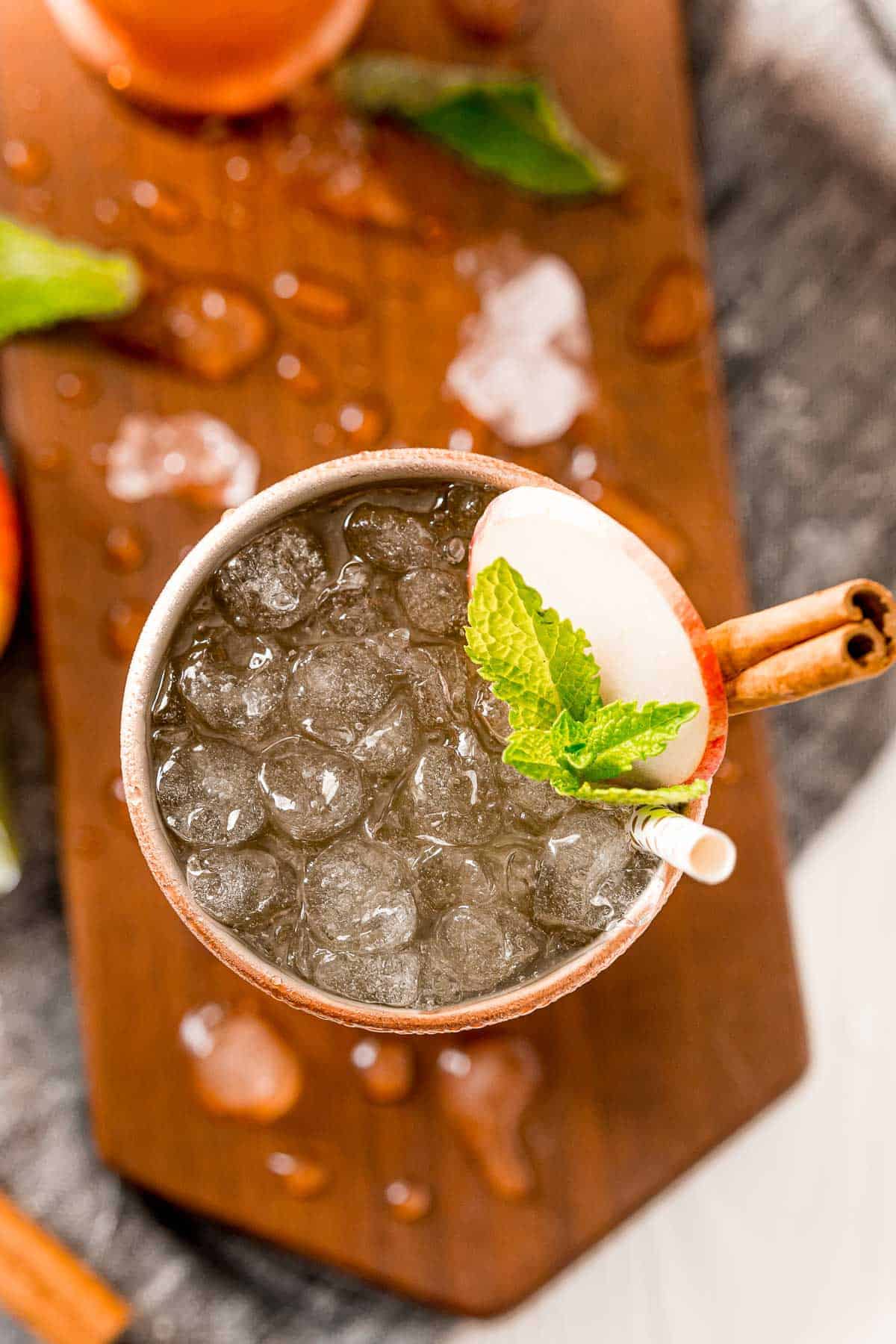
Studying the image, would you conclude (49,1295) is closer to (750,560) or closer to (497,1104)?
(497,1104)


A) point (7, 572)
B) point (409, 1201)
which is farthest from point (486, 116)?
point (409, 1201)

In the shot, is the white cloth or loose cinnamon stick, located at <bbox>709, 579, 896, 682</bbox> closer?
loose cinnamon stick, located at <bbox>709, 579, 896, 682</bbox>

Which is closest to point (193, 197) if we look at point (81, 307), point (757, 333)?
point (81, 307)

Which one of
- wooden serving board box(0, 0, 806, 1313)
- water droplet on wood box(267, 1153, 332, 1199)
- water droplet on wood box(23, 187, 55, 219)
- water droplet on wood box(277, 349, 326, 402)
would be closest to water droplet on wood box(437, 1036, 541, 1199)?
wooden serving board box(0, 0, 806, 1313)

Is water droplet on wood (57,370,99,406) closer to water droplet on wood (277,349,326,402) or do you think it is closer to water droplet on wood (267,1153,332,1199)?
water droplet on wood (277,349,326,402)

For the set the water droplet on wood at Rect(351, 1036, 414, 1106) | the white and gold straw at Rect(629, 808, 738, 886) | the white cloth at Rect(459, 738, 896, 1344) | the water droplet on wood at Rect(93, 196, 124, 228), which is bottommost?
the white cloth at Rect(459, 738, 896, 1344)

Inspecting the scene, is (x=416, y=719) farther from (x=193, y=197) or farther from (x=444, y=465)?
(x=193, y=197)
